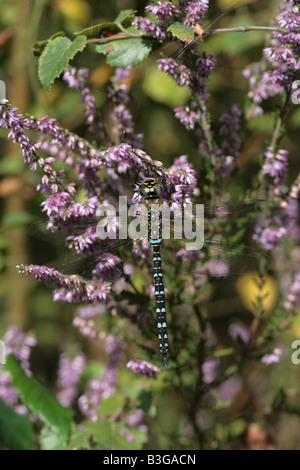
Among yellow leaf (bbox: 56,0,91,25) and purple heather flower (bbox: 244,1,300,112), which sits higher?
yellow leaf (bbox: 56,0,91,25)

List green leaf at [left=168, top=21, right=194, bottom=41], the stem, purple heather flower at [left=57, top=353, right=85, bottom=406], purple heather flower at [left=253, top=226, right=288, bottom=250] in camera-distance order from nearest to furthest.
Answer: green leaf at [left=168, top=21, right=194, bottom=41], the stem, purple heather flower at [left=253, top=226, right=288, bottom=250], purple heather flower at [left=57, top=353, right=85, bottom=406]

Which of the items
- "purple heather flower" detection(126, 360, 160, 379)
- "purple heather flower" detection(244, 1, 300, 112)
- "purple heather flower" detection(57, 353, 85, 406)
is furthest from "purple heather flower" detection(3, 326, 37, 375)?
"purple heather flower" detection(244, 1, 300, 112)

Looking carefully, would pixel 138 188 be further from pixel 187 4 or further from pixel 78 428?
pixel 78 428

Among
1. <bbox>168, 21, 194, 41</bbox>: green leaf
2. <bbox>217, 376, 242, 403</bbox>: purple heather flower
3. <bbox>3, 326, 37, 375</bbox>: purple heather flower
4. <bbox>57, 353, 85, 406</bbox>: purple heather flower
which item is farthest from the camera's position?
<bbox>217, 376, 242, 403</bbox>: purple heather flower

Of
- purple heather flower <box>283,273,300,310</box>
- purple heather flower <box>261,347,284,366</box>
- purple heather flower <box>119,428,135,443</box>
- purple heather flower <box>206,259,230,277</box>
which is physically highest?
purple heather flower <box>206,259,230,277</box>

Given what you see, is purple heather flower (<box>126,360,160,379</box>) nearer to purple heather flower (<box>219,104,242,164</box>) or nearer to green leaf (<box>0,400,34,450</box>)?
green leaf (<box>0,400,34,450</box>)

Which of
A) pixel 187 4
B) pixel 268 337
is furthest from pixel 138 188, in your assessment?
pixel 268 337
